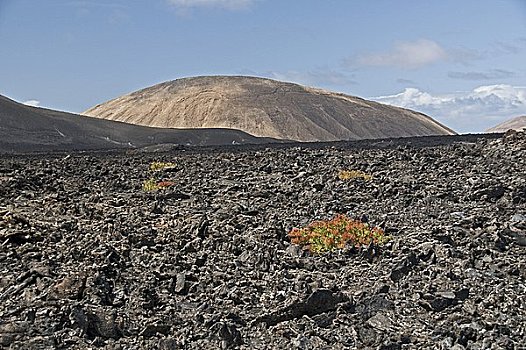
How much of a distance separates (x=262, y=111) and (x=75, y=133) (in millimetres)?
64825

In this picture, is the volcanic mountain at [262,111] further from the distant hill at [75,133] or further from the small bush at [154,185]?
the small bush at [154,185]

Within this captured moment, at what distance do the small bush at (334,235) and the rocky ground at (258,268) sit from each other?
0.99ft

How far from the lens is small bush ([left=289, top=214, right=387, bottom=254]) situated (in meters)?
11.9

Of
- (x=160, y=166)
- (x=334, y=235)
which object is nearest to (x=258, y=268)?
(x=334, y=235)

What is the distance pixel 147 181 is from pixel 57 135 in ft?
168

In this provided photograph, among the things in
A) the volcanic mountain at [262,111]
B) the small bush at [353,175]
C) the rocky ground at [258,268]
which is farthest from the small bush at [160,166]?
the volcanic mountain at [262,111]

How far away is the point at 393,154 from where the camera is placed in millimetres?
25047

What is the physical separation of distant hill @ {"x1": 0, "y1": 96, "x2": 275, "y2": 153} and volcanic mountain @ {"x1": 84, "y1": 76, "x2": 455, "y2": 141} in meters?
40.9

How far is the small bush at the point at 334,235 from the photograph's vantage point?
467 inches

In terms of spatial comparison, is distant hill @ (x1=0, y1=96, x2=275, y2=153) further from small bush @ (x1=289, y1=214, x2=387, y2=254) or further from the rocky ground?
small bush @ (x1=289, y1=214, x2=387, y2=254)

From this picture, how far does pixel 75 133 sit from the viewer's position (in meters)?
72.1

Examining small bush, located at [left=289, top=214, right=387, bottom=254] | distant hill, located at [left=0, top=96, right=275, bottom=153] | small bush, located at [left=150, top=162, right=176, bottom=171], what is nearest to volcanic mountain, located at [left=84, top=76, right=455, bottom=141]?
distant hill, located at [left=0, top=96, right=275, bottom=153]

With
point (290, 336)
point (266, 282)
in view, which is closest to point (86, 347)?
point (290, 336)

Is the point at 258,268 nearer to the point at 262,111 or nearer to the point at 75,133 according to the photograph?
the point at 75,133
